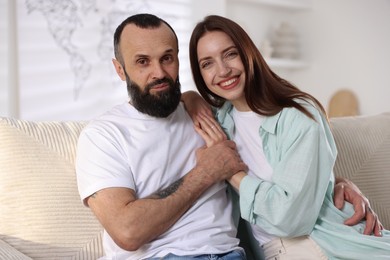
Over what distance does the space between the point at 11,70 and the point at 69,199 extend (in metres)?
1.67

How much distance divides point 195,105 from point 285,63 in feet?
8.86

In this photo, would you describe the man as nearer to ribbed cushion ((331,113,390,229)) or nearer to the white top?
the white top

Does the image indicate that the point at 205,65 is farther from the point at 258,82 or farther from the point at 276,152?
the point at 276,152

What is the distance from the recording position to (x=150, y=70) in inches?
67.3

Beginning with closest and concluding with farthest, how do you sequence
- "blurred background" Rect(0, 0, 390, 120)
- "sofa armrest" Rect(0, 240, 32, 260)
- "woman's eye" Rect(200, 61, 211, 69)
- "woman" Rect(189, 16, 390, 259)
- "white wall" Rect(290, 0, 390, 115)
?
"sofa armrest" Rect(0, 240, 32, 260) → "woman" Rect(189, 16, 390, 259) → "woman's eye" Rect(200, 61, 211, 69) → "blurred background" Rect(0, 0, 390, 120) → "white wall" Rect(290, 0, 390, 115)

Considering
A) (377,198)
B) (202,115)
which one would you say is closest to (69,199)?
(202,115)

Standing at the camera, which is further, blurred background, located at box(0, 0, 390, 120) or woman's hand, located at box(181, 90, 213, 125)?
blurred background, located at box(0, 0, 390, 120)

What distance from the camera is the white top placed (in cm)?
170

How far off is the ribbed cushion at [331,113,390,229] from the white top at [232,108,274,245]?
0.51 meters

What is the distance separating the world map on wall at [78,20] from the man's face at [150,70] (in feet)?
5.70

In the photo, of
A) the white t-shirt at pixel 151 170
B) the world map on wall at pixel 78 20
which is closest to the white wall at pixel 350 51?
the world map on wall at pixel 78 20

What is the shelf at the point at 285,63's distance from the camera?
4.36m

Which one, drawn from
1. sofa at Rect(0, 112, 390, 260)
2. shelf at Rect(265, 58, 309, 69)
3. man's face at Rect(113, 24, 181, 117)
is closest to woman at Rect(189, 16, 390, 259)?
man's face at Rect(113, 24, 181, 117)

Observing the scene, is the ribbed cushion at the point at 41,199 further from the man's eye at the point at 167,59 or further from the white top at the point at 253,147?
the white top at the point at 253,147
